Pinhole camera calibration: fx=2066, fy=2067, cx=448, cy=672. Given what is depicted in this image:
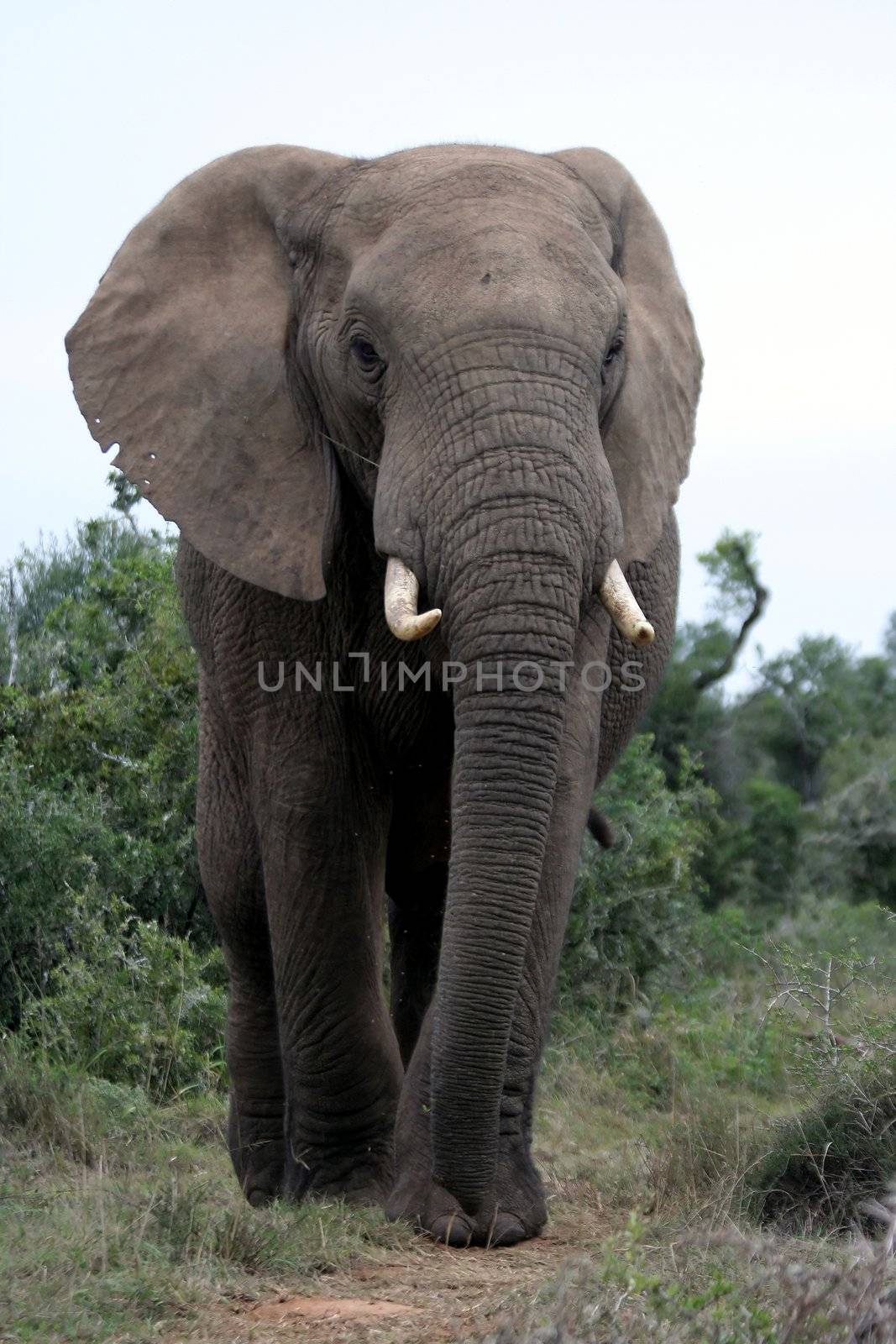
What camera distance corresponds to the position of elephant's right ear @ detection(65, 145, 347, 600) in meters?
5.55

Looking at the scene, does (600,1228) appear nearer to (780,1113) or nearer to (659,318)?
(780,1113)

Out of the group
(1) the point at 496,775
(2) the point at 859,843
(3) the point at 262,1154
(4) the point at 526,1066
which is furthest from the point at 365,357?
(2) the point at 859,843

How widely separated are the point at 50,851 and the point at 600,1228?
3640 mm

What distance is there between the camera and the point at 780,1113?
6152 millimetres

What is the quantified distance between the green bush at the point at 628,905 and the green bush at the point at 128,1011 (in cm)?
196

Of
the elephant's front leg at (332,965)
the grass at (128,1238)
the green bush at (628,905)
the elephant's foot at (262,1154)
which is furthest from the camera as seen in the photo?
the green bush at (628,905)

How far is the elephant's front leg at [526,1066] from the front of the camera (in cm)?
524

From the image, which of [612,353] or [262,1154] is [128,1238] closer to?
[262,1154]

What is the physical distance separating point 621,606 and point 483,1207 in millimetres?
1539

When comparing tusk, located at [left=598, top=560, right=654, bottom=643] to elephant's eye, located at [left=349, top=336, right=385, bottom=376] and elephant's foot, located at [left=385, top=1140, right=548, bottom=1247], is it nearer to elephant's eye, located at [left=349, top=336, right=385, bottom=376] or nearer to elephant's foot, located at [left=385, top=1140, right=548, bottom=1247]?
elephant's eye, located at [left=349, top=336, right=385, bottom=376]

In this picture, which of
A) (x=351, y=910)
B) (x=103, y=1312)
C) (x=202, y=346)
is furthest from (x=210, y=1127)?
(x=103, y=1312)

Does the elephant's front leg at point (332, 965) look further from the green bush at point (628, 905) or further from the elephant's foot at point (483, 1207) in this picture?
the green bush at point (628, 905)

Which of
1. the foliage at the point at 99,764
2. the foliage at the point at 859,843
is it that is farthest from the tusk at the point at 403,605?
the foliage at the point at 859,843

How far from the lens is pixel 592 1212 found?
5949mm
